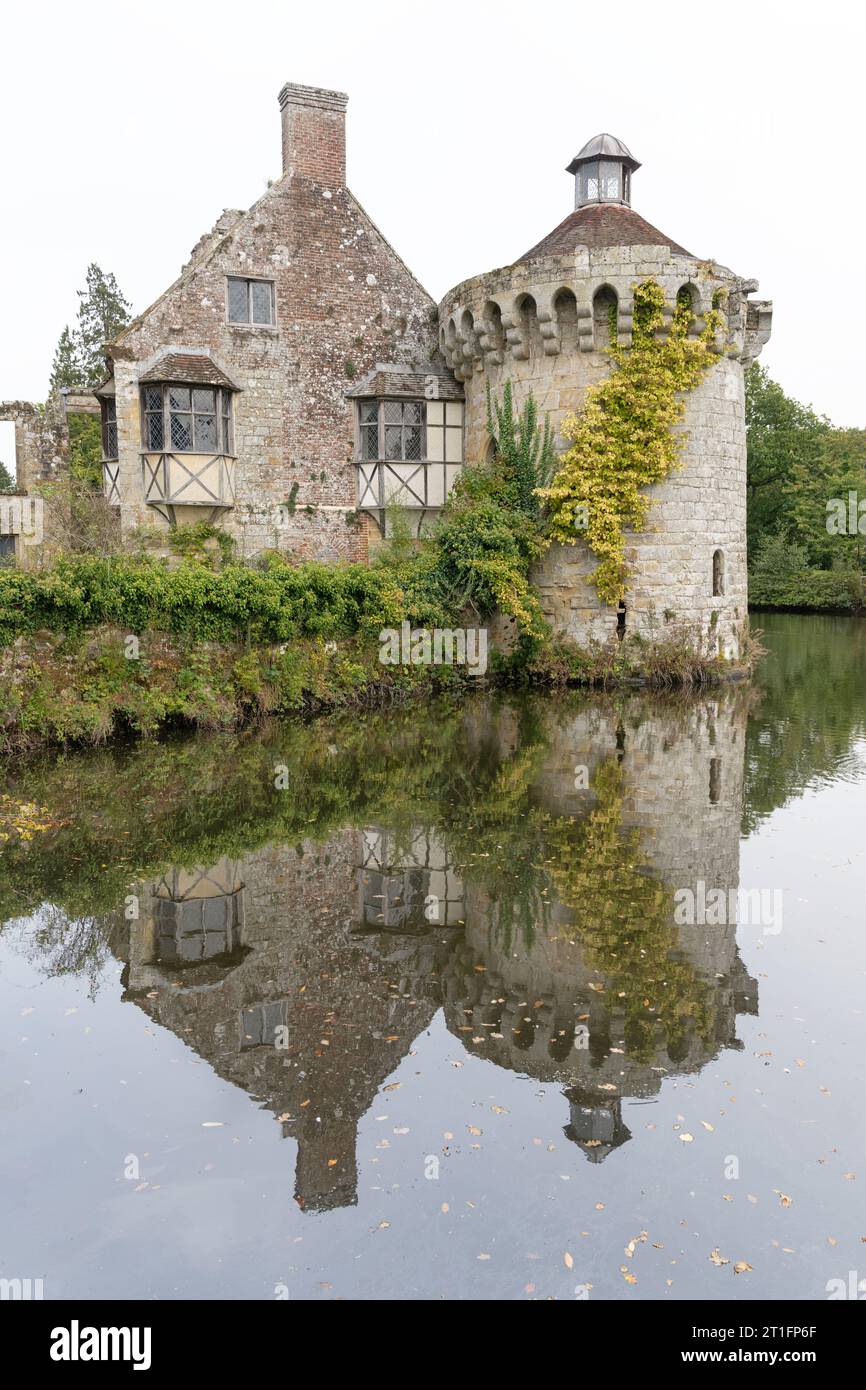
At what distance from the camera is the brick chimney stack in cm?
2072

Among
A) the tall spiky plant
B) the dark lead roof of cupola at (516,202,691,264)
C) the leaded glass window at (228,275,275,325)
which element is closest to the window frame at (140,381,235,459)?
the leaded glass window at (228,275,275,325)

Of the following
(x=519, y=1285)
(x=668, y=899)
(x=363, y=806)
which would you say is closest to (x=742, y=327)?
(x=363, y=806)

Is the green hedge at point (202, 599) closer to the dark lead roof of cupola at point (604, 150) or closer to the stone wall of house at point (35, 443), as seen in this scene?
the dark lead roof of cupola at point (604, 150)

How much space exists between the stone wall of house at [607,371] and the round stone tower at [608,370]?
20 mm

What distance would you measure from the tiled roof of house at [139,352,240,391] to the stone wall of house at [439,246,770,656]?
4755 millimetres

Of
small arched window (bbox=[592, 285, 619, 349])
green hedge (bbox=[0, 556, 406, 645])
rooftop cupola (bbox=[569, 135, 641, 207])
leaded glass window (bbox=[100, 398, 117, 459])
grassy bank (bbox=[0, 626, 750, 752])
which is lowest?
grassy bank (bbox=[0, 626, 750, 752])

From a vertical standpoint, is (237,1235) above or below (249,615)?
below

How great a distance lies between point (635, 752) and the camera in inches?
527

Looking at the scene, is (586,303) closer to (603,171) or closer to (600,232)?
(600,232)

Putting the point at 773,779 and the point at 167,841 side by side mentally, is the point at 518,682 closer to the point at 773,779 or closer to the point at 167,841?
the point at 773,779

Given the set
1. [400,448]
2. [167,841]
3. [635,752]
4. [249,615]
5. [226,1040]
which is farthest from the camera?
[400,448]

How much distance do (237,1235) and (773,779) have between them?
9.10m

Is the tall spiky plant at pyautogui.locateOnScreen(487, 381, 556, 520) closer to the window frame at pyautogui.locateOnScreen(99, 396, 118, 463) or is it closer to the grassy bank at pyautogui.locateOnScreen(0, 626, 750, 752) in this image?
the grassy bank at pyautogui.locateOnScreen(0, 626, 750, 752)

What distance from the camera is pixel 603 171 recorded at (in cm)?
2095
